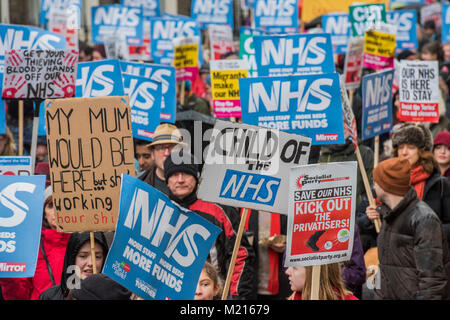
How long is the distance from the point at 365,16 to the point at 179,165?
25.0 feet

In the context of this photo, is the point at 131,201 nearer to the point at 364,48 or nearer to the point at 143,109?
the point at 143,109

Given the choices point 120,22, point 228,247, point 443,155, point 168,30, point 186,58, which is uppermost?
point 120,22

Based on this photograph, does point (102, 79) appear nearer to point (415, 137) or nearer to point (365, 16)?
point (415, 137)

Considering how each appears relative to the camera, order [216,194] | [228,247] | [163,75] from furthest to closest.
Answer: [163,75], [228,247], [216,194]

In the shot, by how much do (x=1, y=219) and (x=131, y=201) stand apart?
3.76 feet

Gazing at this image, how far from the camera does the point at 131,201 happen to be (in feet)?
16.3

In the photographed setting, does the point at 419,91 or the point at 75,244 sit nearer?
the point at 75,244

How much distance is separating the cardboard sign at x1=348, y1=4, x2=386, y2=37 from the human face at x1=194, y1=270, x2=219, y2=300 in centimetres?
854

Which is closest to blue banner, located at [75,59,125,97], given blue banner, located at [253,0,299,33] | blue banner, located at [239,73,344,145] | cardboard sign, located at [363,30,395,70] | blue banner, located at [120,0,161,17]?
blue banner, located at [239,73,344,145]

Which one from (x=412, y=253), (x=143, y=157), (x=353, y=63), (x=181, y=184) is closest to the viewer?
(x=412, y=253)

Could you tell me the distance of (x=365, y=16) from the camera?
1364 centimetres

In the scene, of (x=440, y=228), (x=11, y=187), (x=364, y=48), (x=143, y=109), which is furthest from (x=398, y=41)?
(x=11, y=187)

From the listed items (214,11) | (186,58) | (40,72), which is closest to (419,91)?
(186,58)

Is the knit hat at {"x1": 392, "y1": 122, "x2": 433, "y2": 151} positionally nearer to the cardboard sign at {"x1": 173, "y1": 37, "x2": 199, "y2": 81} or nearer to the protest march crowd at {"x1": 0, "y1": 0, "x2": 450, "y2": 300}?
the protest march crowd at {"x1": 0, "y1": 0, "x2": 450, "y2": 300}
